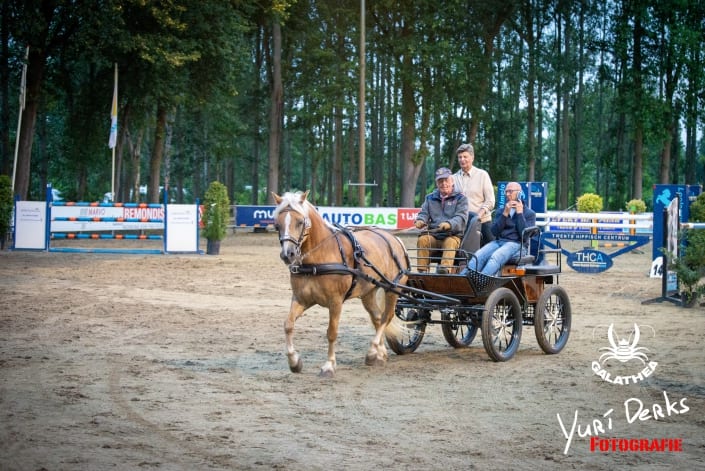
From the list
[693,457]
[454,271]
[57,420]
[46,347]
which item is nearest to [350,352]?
[454,271]

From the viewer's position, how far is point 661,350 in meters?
10.0

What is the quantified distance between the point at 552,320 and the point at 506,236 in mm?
1099

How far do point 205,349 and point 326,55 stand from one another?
105ft

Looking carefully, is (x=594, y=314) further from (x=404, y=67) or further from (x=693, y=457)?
(x=404, y=67)

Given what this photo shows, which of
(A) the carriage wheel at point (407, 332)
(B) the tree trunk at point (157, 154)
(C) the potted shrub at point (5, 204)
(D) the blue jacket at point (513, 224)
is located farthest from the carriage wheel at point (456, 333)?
(B) the tree trunk at point (157, 154)

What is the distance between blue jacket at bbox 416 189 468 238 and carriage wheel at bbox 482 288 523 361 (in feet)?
2.67

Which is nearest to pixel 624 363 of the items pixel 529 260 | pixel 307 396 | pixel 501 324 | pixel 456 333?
pixel 501 324

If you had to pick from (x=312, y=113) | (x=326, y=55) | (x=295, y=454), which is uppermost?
(x=326, y=55)

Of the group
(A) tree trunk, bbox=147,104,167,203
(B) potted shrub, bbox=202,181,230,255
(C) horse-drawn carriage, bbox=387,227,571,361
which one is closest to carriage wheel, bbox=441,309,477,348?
(C) horse-drawn carriage, bbox=387,227,571,361

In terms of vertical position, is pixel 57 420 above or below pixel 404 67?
below

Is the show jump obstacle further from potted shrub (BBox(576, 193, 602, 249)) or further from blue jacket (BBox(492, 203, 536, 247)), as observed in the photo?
blue jacket (BBox(492, 203, 536, 247))

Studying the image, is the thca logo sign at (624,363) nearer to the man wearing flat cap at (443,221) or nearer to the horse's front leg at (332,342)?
the man wearing flat cap at (443,221)

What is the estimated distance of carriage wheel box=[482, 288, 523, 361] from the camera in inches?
355

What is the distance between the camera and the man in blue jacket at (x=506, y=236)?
9328 mm
